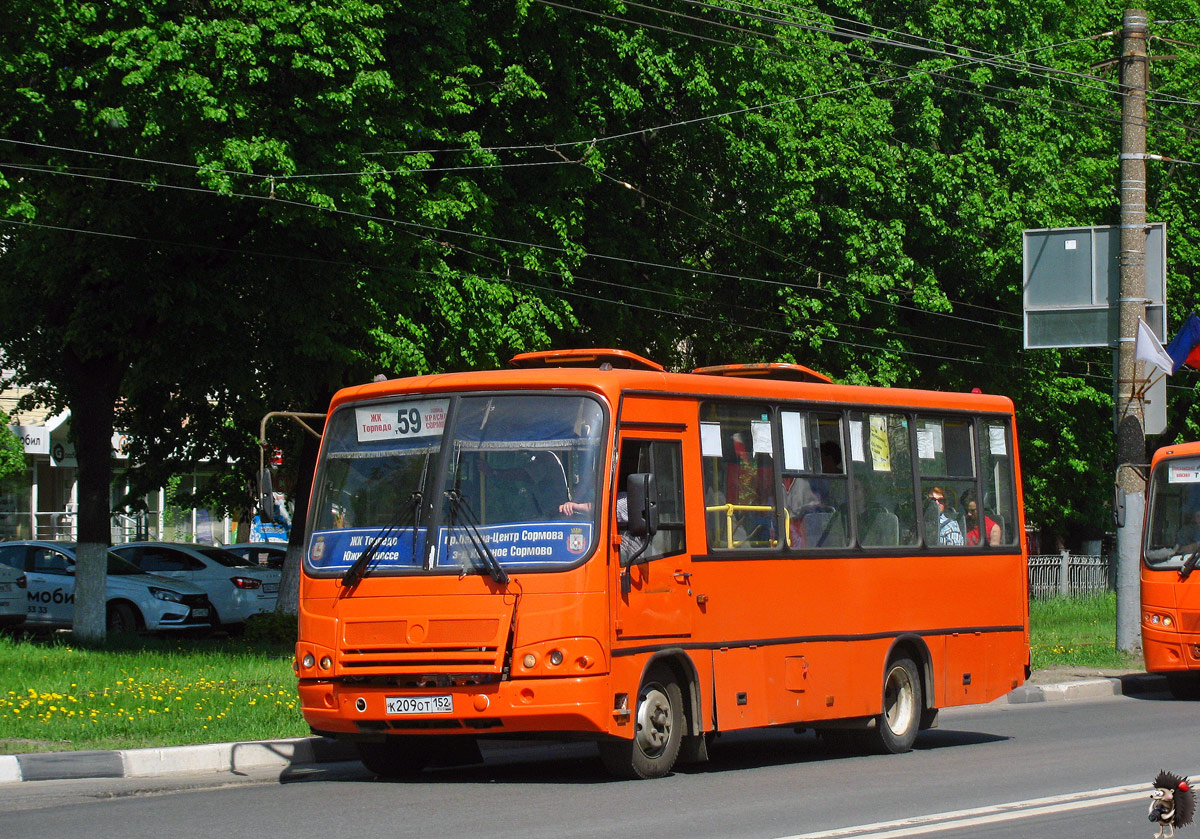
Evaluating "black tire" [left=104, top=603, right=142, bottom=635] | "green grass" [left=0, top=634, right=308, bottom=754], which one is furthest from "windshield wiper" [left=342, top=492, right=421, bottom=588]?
"black tire" [left=104, top=603, right=142, bottom=635]

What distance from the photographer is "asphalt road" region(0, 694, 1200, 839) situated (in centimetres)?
868

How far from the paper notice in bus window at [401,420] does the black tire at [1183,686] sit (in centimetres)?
1140

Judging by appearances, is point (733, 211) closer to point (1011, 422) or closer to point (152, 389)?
point (152, 389)

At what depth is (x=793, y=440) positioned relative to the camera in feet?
41.3

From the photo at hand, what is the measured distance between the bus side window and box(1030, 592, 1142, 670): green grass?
10.7 metres

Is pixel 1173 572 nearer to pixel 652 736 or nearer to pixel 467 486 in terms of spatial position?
pixel 652 736

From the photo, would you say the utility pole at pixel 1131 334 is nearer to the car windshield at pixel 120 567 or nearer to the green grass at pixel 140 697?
the green grass at pixel 140 697

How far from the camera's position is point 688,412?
11.6 metres

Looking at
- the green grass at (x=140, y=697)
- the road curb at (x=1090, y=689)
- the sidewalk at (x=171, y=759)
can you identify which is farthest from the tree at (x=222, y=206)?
the road curb at (x=1090, y=689)

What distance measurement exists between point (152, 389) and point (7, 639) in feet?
22.6

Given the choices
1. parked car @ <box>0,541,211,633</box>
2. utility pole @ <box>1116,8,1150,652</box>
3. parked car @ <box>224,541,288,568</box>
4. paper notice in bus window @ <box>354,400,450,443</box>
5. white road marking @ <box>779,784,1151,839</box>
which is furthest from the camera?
parked car @ <box>224,541,288,568</box>

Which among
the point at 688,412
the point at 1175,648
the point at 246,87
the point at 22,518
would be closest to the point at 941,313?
the point at 1175,648

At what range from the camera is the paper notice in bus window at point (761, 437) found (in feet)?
40.2

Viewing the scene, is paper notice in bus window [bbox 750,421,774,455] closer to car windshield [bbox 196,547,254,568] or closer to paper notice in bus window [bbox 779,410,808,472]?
paper notice in bus window [bbox 779,410,808,472]
